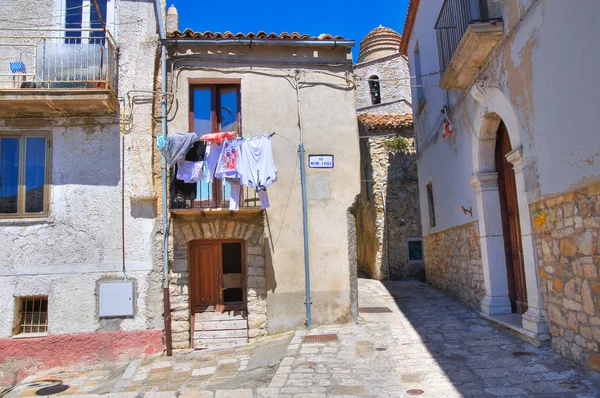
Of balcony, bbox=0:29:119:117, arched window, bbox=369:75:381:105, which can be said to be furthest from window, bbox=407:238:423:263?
arched window, bbox=369:75:381:105

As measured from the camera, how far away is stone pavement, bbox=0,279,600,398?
4723 millimetres

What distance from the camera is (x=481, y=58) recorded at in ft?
22.3

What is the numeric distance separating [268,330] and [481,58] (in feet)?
18.1

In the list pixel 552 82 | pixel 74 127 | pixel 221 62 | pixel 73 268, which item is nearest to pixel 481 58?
pixel 552 82

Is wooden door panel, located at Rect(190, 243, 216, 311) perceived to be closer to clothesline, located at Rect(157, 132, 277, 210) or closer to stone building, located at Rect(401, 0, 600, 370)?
clothesline, located at Rect(157, 132, 277, 210)

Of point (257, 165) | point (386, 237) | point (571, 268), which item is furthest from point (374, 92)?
point (571, 268)

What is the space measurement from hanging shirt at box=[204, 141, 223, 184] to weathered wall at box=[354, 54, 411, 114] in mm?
16296

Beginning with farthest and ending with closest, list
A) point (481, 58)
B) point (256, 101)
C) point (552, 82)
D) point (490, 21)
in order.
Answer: point (256, 101), point (481, 58), point (490, 21), point (552, 82)

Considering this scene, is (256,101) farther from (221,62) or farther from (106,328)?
(106,328)

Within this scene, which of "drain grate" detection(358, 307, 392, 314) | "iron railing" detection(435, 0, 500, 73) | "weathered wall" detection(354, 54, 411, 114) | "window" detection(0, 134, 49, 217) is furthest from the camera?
"weathered wall" detection(354, 54, 411, 114)

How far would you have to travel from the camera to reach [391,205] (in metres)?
15.3

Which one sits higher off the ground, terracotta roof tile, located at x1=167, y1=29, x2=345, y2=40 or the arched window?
the arched window

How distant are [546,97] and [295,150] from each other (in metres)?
4.17

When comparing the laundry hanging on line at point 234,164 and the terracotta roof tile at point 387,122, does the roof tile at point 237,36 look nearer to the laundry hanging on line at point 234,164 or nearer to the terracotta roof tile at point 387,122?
the laundry hanging on line at point 234,164
